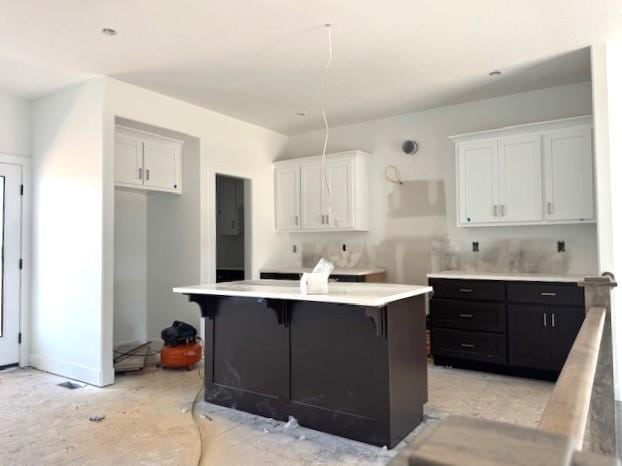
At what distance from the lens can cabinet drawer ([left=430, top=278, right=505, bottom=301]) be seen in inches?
167

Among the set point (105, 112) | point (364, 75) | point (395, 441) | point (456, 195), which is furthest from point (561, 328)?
point (105, 112)


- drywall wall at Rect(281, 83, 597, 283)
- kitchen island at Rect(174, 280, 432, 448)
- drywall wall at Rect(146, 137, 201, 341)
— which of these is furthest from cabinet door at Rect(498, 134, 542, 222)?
drywall wall at Rect(146, 137, 201, 341)

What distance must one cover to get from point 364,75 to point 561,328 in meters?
2.86

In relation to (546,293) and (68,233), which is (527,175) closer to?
(546,293)

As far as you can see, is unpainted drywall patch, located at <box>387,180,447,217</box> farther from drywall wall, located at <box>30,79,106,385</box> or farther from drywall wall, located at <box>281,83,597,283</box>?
drywall wall, located at <box>30,79,106,385</box>

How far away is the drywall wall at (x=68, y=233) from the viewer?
162 inches

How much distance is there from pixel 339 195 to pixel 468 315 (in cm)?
214

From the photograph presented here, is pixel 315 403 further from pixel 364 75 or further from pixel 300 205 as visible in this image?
pixel 300 205

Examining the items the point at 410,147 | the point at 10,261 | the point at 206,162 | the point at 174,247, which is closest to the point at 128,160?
the point at 206,162

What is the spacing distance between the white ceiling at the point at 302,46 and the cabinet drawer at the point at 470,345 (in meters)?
2.46

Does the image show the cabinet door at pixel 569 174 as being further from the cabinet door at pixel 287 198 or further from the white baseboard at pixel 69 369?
the white baseboard at pixel 69 369

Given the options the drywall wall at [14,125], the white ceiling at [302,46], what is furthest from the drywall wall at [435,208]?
the drywall wall at [14,125]

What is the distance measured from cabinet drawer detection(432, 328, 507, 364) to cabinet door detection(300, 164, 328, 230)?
200cm

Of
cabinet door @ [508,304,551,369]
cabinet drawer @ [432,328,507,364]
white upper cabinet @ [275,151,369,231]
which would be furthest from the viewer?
white upper cabinet @ [275,151,369,231]
